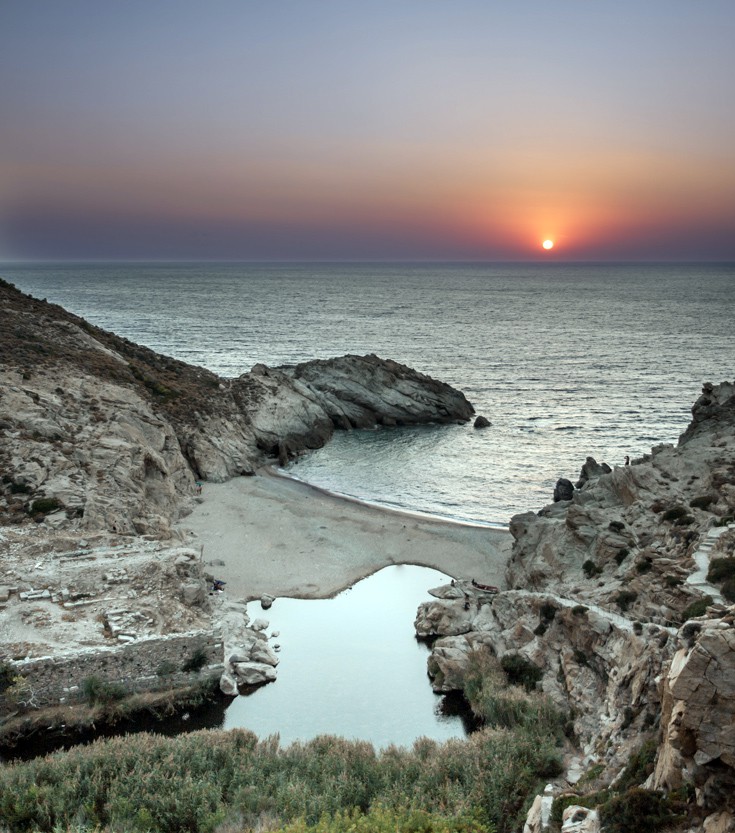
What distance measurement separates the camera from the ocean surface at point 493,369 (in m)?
54.0

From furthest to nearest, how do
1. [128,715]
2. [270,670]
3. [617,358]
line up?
[617,358], [270,670], [128,715]

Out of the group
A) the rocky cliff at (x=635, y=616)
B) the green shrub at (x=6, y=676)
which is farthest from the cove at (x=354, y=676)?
the green shrub at (x=6, y=676)

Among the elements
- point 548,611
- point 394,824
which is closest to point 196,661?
point 394,824

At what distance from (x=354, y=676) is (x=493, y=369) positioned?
3000 inches

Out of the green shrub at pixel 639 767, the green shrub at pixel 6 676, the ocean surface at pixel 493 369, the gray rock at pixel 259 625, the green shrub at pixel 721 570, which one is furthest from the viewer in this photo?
the ocean surface at pixel 493 369

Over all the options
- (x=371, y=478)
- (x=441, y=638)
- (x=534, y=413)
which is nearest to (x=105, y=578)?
(x=441, y=638)

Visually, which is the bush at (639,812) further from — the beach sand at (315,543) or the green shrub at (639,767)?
the beach sand at (315,543)

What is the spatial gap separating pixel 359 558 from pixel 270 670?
11.2 metres

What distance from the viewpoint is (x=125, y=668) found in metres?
25.5

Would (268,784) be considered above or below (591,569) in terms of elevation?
below

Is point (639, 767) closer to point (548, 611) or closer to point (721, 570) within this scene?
point (721, 570)

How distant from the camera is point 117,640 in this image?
2586 centimetres

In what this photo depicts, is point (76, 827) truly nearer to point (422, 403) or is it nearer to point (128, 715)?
Result: point (128, 715)

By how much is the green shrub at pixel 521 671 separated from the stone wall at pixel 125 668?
39.2 ft
